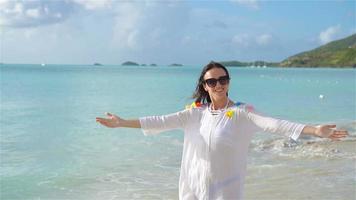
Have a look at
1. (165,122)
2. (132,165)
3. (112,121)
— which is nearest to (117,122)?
(112,121)

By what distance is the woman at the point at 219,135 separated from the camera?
3.61 meters

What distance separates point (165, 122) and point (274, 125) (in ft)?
2.92

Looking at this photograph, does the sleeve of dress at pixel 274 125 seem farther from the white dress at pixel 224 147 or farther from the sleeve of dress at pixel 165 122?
the sleeve of dress at pixel 165 122

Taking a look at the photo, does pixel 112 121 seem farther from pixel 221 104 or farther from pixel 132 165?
pixel 132 165

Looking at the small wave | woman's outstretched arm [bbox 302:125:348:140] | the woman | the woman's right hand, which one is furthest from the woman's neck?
the small wave

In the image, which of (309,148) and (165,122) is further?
(309,148)

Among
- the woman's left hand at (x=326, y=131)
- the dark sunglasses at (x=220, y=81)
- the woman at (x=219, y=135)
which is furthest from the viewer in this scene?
the dark sunglasses at (x=220, y=81)

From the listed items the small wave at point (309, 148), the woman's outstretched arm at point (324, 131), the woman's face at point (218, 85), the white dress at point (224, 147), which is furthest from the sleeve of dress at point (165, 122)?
the small wave at point (309, 148)

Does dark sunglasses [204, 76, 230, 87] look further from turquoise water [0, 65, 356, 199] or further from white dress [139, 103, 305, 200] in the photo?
turquoise water [0, 65, 356, 199]

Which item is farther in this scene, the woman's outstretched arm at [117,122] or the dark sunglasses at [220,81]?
the woman's outstretched arm at [117,122]

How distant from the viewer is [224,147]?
11.9 ft

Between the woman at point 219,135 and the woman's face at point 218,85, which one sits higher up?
the woman's face at point 218,85

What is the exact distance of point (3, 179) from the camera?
1083 centimetres

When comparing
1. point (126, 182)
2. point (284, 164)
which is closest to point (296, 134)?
point (126, 182)
